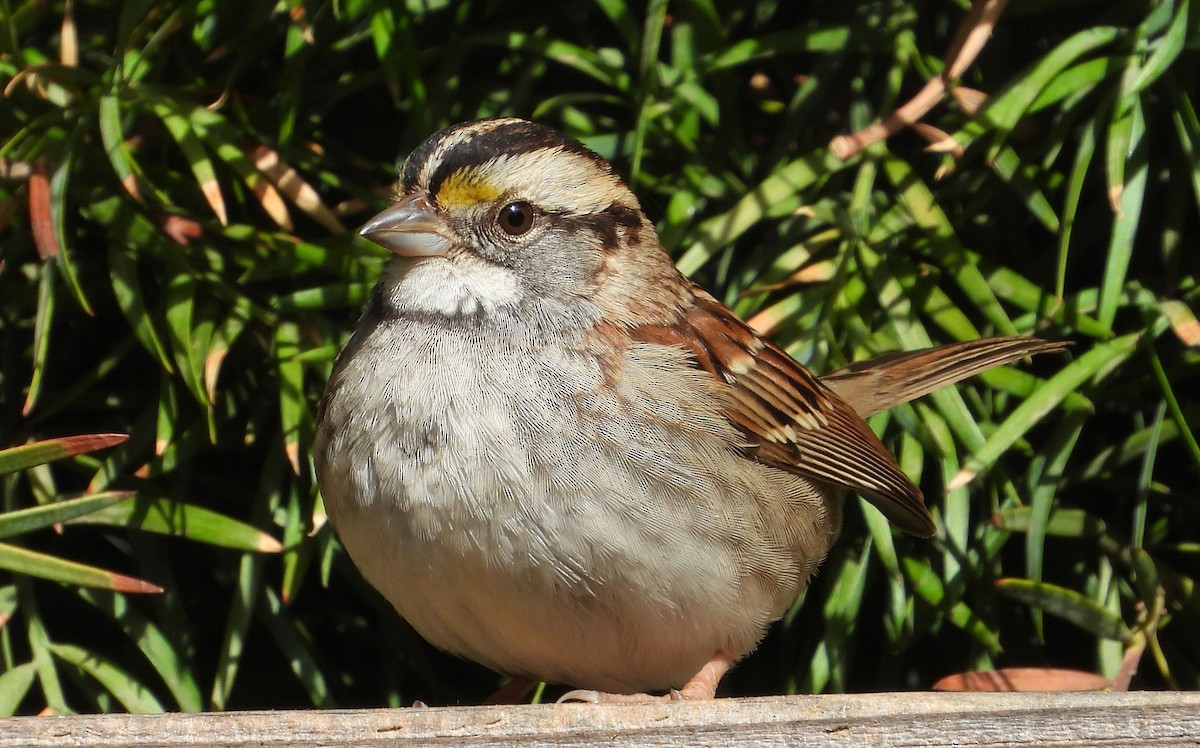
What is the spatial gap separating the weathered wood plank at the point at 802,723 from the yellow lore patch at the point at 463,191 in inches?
27.1

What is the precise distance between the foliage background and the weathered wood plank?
72cm

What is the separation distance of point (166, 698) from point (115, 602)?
21cm

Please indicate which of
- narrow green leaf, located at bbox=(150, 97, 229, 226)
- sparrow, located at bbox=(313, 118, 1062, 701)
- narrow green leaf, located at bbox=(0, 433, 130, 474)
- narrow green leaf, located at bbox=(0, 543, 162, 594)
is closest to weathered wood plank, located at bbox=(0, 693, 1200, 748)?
sparrow, located at bbox=(313, 118, 1062, 701)

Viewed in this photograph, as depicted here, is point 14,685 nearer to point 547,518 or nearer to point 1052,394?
point 547,518

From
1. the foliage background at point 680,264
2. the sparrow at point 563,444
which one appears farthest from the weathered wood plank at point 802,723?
the foliage background at point 680,264

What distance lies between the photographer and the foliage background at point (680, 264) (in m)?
1.83

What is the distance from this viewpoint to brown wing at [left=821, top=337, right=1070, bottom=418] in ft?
5.96

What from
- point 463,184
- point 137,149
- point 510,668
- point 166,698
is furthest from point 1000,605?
point 137,149

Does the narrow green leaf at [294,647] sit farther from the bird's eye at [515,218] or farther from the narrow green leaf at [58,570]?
the bird's eye at [515,218]

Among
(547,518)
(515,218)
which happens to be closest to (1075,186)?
(515,218)

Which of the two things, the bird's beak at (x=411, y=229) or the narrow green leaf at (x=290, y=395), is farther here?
the narrow green leaf at (x=290, y=395)

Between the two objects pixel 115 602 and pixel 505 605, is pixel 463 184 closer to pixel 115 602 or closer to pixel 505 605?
pixel 505 605

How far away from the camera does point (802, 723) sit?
105cm

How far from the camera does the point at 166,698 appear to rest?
80.0 inches
